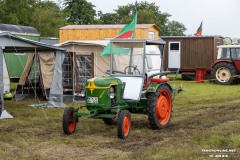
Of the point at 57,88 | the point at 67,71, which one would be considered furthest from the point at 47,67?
the point at 57,88

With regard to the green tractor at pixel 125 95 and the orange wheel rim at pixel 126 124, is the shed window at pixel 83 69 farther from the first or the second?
the orange wheel rim at pixel 126 124

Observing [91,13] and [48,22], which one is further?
[91,13]

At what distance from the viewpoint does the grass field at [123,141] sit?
6777 mm

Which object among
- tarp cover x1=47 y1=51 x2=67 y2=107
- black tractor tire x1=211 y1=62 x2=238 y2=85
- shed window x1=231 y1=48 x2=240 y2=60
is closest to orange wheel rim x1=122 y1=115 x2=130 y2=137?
tarp cover x1=47 y1=51 x2=67 y2=107

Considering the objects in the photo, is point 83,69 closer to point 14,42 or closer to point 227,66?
point 14,42

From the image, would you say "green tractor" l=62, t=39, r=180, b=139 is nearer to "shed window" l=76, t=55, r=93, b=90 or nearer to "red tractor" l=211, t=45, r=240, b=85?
"shed window" l=76, t=55, r=93, b=90

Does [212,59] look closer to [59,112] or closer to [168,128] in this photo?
[59,112]

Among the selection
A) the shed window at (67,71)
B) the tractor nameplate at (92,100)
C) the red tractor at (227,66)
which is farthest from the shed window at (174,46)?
the tractor nameplate at (92,100)

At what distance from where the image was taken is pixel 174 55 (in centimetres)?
2316

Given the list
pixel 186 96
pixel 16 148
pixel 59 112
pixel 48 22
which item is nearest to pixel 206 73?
pixel 186 96

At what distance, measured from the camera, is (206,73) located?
2255cm

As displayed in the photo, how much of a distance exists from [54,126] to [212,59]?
1459cm

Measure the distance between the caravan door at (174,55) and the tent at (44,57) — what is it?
9943mm

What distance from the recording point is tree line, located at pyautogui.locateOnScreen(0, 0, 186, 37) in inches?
1227
